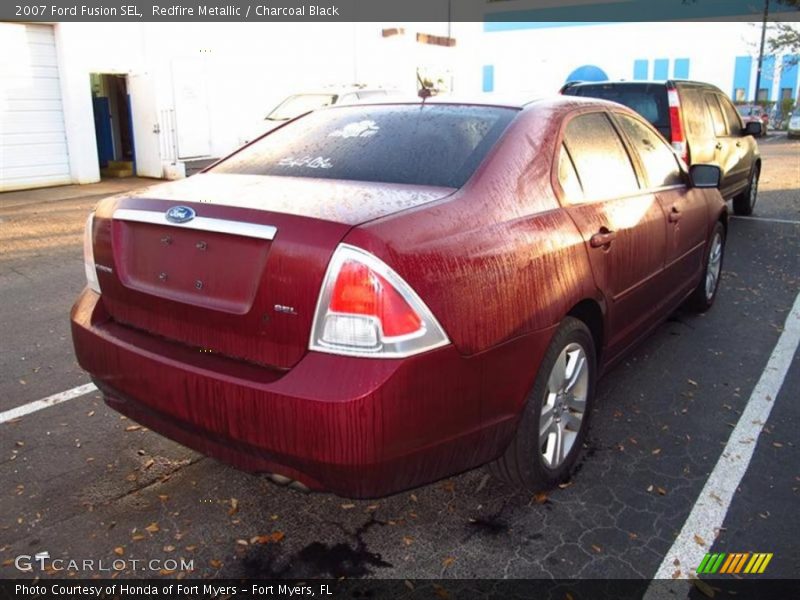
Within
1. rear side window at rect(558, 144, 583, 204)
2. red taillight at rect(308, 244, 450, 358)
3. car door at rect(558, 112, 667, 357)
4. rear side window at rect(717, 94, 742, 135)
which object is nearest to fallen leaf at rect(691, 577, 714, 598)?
car door at rect(558, 112, 667, 357)

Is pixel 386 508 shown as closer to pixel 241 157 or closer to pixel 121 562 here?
pixel 121 562

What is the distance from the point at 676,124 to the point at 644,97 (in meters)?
0.58

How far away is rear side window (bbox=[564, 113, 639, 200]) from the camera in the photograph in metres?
3.39

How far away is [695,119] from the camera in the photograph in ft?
26.2

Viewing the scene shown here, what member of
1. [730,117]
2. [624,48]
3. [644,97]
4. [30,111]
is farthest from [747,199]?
[624,48]

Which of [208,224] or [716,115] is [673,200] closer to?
[208,224]

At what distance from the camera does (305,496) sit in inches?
121

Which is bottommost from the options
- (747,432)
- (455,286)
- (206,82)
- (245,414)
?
(747,432)

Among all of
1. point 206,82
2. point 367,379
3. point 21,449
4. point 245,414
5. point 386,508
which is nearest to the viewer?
point 367,379

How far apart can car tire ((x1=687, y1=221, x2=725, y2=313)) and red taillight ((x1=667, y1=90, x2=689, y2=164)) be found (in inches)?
84.8

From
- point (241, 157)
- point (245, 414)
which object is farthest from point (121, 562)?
point (241, 157)

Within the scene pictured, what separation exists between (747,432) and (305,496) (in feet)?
7.63

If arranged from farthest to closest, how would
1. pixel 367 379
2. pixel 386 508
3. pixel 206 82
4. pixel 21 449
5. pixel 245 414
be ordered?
pixel 206 82, pixel 21 449, pixel 386 508, pixel 245 414, pixel 367 379

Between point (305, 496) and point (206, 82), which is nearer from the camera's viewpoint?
point (305, 496)
